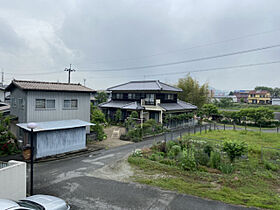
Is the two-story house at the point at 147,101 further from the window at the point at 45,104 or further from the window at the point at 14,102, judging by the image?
the window at the point at 14,102

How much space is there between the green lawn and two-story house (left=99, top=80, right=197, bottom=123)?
13.6 meters

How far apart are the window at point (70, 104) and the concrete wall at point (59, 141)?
2675mm

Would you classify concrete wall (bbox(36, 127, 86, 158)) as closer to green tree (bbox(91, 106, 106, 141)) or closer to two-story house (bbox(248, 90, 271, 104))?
green tree (bbox(91, 106, 106, 141))

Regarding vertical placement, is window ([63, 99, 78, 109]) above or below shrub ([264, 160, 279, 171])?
above

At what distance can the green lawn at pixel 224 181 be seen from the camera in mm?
7090

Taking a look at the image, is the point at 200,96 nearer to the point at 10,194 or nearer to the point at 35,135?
the point at 35,135

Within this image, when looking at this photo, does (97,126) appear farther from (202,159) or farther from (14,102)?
(202,159)

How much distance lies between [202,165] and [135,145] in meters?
7.06

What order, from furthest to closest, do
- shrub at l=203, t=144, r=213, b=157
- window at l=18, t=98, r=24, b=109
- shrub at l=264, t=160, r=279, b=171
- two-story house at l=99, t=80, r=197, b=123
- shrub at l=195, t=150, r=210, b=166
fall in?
two-story house at l=99, t=80, r=197, b=123
window at l=18, t=98, r=24, b=109
shrub at l=203, t=144, r=213, b=157
shrub at l=195, t=150, r=210, b=166
shrub at l=264, t=160, r=279, b=171

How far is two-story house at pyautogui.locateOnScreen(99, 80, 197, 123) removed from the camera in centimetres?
2482

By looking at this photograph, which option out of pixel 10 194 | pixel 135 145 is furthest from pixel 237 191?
pixel 135 145

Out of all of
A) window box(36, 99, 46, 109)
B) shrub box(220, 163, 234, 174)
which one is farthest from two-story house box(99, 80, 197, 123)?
shrub box(220, 163, 234, 174)

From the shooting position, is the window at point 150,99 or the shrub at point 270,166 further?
the window at point 150,99

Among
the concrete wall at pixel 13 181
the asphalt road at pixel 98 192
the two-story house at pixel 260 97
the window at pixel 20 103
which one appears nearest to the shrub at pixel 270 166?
the asphalt road at pixel 98 192
